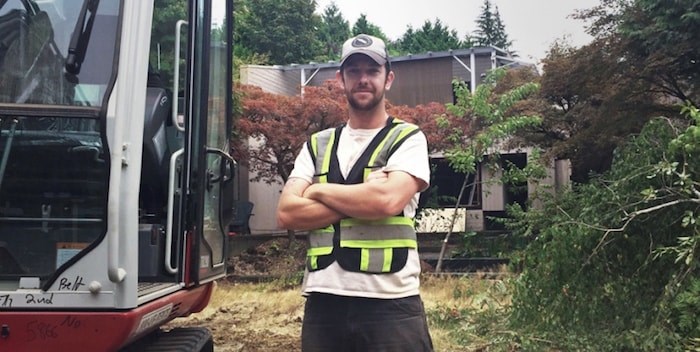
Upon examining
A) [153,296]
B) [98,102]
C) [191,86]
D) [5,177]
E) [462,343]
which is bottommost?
[462,343]

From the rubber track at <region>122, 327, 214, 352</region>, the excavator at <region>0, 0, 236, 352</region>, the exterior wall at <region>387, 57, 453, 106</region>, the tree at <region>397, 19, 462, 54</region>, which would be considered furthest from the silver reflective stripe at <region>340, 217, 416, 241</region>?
the tree at <region>397, 19, 462, 54</region>

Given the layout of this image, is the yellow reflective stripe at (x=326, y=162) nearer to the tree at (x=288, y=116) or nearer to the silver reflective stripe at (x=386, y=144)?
the silver reflective stripe at (x=386, y=144)

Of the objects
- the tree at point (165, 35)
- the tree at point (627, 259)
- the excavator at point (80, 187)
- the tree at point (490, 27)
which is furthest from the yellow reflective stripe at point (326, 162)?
the tree at point (490, 27)

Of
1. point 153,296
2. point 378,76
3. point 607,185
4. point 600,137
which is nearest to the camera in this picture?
point 378,76

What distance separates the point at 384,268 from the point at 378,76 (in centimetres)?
67

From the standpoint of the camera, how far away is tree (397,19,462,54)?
124 feet

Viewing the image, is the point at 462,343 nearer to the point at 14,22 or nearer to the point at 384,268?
the point at 384,268

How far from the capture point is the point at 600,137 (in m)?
9.98

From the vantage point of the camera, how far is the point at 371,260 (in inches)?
85.0

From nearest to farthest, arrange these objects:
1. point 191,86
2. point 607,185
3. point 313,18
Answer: point 191,86 → point 607,185 → point 313,18

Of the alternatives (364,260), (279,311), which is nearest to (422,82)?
(279,311)

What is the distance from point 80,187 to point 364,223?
3.36ft

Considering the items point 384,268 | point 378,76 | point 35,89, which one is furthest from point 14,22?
point 384,268

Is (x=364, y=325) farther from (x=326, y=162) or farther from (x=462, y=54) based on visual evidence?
(x=462, y=54)
